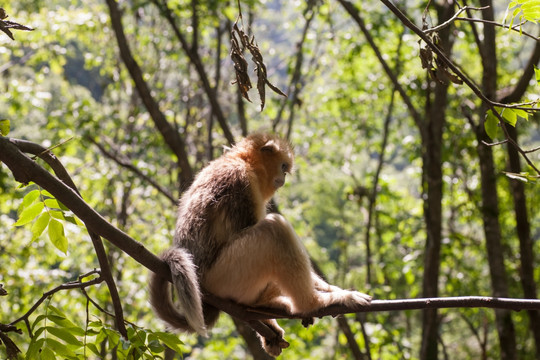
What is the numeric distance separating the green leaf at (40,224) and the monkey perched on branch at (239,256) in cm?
72

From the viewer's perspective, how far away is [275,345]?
3.61 meters

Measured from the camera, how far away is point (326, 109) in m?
10.1

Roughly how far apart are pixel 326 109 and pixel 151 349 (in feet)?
26.4

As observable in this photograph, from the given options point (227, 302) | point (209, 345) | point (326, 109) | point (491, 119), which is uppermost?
point (326, 109)

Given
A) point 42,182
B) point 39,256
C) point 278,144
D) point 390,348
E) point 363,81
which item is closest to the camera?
point 42,182

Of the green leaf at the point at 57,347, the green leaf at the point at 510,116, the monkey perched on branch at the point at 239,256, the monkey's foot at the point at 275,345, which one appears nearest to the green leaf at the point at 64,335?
the green leaf at the point at 57,347

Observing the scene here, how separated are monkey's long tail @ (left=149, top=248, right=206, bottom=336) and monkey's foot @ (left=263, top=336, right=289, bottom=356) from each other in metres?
0.56

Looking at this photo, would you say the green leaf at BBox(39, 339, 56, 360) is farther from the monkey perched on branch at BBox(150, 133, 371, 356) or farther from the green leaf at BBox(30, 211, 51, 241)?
the monkey perched on branch at BBox(150, 133, 371, 356)

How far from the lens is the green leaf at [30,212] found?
243 centimetres

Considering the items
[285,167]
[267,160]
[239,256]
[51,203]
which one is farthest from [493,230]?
[51,203]

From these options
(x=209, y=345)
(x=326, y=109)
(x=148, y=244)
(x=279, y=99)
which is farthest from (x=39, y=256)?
(x=326, y=109)

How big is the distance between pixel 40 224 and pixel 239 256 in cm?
124

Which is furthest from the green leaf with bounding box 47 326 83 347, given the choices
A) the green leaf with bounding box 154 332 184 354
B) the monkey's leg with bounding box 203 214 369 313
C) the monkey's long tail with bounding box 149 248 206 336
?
the monkey's leg with bounding box 203 214 369 313

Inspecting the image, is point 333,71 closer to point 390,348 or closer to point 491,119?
point 390,348
